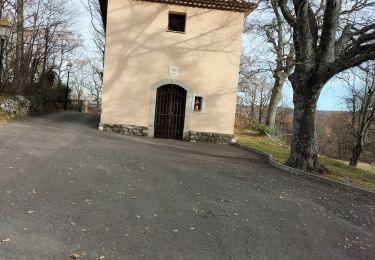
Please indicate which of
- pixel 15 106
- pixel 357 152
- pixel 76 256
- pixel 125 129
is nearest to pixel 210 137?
pixel 125 129

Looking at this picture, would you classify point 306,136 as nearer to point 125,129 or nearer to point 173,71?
point 173,71

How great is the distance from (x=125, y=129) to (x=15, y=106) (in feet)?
16.9

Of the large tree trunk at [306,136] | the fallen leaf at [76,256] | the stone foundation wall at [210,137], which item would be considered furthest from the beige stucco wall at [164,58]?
the fallen leaf at [76,256]

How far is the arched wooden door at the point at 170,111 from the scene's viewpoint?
18.6 m

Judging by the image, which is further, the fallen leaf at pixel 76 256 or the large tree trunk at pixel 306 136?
the large tree trunk at pixel 306 136

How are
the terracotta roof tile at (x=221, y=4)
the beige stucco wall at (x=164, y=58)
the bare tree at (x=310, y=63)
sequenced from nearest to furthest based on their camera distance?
the bare tree at (x=310, y=63) < the beige stucco wall at (x=164, y=58) < the terracotta roof tile at (x=221, y=4)

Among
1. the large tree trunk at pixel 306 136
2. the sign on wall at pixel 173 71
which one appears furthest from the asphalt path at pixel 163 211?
the sign on wall at pixel 173 71

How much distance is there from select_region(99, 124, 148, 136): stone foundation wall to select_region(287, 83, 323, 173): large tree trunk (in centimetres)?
792

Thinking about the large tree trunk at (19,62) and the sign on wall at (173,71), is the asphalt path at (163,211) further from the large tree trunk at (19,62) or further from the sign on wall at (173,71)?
the large tree trunk at (19,62)

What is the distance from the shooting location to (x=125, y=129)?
60.1ft

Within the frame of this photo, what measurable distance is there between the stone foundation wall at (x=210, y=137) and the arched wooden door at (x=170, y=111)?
0.61m

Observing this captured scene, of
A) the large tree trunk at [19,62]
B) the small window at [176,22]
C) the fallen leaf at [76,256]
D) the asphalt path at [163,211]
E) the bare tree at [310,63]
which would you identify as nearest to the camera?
the fallen leaf at [76,256]

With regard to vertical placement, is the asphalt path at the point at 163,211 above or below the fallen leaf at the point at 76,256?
above

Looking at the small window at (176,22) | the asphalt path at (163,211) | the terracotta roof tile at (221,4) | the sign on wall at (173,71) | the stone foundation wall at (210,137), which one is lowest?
the asphalt path at (163,211)
